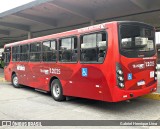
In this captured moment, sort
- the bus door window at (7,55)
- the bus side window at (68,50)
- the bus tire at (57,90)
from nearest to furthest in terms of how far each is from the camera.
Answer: the bus side window at (68,50) → the bus tire at (57,90) → the bus door window at (7,55)

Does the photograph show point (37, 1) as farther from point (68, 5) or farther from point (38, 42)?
point (38, 42)

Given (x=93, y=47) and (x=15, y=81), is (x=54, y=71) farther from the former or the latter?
(x=15, y=81)

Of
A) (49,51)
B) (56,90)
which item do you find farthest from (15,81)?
(56,90)

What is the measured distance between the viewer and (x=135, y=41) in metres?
7.16

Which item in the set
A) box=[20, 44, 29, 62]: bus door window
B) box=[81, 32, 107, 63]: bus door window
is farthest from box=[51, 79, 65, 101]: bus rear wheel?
box=[20, 44, 29, 62]: bus door window

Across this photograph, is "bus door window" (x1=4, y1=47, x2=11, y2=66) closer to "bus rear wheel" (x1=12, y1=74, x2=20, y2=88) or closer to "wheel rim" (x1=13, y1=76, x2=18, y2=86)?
"bus rear wheel" (x1=12, y1=74, x2=20, y2=88)

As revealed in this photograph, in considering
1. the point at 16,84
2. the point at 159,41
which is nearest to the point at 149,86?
the point at 16,84

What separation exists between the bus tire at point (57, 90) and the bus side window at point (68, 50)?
3.22 ft

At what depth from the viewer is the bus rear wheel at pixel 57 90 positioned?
8.94 metres

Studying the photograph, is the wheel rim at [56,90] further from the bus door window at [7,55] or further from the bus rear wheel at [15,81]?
the bus door window at [7,55]

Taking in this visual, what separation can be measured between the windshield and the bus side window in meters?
1.90

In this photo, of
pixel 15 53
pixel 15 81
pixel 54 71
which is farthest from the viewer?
pixel 15 81

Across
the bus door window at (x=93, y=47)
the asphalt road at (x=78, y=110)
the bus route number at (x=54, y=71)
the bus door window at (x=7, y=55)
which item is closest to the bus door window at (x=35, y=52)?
the bus route number at (x=54, y=71)

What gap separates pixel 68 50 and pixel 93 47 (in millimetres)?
1458
